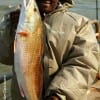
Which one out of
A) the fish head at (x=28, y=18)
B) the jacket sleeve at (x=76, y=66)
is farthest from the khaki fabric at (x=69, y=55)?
the fish head at (x=28, y=18)

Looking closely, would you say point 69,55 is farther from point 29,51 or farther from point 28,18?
point 28,18

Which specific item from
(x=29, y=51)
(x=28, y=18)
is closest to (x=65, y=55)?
(x=29, y=51)

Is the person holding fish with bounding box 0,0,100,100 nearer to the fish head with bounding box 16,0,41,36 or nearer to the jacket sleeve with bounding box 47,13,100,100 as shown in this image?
the jacket sleeve with bounding box 47,13,100,100

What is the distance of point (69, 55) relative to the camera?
3.70 metres

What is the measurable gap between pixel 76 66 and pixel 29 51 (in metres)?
0.60

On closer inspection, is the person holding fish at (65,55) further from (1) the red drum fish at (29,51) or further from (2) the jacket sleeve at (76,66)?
(1) the red drum fish at (29,51)

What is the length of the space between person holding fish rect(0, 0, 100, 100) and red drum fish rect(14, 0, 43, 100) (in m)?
0.25

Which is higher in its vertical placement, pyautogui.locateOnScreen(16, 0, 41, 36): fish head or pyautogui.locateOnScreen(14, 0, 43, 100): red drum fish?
pyautogui.locateOnScreen(16, 0, 41, 36): fish head

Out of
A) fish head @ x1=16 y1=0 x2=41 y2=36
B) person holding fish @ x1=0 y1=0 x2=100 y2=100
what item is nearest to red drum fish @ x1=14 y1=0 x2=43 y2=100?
fish head @ x1=16 y1=0 x2=41 y2=36

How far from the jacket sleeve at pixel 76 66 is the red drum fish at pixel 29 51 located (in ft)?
0.91

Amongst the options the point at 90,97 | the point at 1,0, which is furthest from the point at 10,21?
the point at 1,0

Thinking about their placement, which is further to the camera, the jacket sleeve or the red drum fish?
the jacket sleeve

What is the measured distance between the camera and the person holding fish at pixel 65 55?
11.6ft

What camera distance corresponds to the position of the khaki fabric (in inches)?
139
